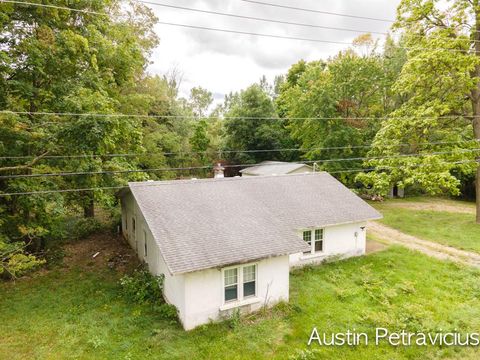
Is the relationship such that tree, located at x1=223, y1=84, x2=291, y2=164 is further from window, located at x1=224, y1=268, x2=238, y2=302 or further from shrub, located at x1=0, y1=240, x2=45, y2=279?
shrub, located at x1=0, y1=240, x2=45, y2=279

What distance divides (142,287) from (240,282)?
4368 millimetres

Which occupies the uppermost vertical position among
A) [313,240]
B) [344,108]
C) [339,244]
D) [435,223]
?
[344,108]

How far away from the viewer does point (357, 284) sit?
41.5 feet

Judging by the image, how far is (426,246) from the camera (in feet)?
56.5

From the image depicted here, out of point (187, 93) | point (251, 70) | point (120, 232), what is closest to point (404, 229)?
point (120, 232)

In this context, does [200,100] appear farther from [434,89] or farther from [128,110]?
[434,89]

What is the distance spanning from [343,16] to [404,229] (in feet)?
53.0

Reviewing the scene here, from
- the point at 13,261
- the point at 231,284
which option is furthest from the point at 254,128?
the point at 13,261

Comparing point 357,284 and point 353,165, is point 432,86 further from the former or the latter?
point 357,284

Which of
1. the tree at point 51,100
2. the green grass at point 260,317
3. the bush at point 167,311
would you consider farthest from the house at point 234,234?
the tree at point 51,100

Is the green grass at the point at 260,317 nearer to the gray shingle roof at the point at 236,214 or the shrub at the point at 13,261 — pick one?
the shrub at the point at 13,261

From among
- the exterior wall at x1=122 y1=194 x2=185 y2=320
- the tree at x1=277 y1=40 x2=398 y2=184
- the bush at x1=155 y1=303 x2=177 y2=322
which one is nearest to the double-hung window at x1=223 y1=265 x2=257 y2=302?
the exterior wall at x1=122 y1=194 x2=185 y2=320

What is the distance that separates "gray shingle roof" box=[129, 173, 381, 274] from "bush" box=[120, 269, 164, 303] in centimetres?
243

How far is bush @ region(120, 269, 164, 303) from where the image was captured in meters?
11.6
